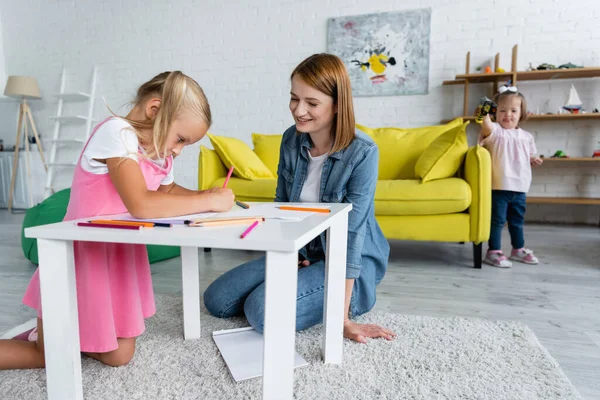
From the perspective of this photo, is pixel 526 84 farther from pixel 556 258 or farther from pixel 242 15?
pixel 242 15

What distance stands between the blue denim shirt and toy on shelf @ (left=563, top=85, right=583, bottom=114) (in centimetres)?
267

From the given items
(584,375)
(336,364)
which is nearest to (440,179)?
(584,375)

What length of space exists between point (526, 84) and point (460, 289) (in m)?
2.47

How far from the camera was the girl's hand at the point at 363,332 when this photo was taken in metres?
1.06

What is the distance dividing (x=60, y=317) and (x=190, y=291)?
0.45m

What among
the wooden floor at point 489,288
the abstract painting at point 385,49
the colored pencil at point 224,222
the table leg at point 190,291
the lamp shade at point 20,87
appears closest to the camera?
the colored pencil at point 224,222

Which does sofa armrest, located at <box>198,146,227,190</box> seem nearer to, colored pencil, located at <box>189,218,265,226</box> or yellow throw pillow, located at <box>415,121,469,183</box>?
yellow throw pillow, located at <box>415,121,469,183</box>

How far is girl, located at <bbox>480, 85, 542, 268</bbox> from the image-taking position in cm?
205

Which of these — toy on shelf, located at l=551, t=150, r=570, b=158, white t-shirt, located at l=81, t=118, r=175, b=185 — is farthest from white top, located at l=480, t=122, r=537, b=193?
white t-shirt, located at l=81, t=118, r=175, b=185

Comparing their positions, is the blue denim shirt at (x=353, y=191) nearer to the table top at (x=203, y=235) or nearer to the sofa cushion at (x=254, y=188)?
the table top at (x=203, y=235)

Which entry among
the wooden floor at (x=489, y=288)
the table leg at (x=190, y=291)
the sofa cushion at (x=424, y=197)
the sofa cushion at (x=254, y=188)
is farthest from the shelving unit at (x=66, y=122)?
the table leg at (x=190, y=291)

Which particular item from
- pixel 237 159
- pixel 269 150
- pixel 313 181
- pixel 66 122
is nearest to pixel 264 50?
pixel 269 150

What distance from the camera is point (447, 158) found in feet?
6.49

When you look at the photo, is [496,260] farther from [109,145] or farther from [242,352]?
[109,145]
